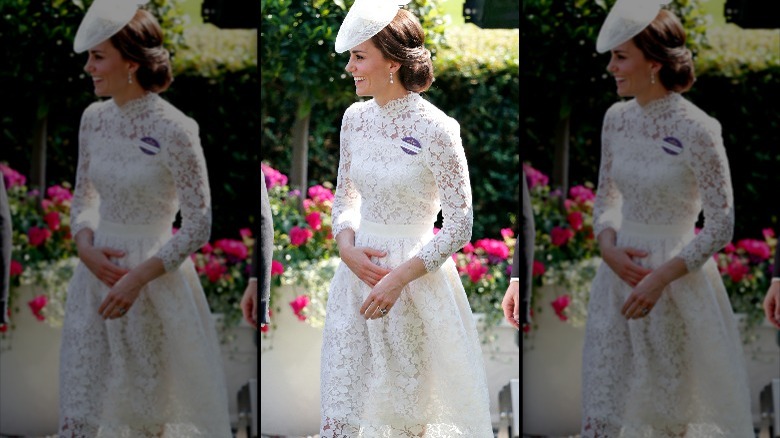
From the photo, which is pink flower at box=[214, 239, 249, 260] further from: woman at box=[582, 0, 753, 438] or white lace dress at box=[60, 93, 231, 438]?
woman at box=[582, 0, 753, 438]

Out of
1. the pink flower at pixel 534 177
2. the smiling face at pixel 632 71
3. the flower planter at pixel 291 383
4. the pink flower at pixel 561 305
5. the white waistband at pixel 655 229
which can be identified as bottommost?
the flower planter at pixel 291 383

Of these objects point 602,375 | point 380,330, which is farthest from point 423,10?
point 602,375

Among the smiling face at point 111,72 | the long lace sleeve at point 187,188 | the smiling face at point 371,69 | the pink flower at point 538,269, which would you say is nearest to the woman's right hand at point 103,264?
the long lace sleeve at point 187,188

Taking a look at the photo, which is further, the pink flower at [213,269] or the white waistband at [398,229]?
the pink flower at [213,269]

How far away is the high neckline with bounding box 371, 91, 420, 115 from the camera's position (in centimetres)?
338

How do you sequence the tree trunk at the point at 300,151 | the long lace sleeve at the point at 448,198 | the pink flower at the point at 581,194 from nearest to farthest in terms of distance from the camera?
the long lace sleeve at the point at 448,198 < the pink flower at the point at 581,194 < the tree trunk at the point at 300,151

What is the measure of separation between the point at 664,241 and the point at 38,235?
1926mm

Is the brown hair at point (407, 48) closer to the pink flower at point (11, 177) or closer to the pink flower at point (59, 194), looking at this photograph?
the pink flower at point (59, 194)

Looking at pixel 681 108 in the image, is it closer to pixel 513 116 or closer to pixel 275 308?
pixel 513 116

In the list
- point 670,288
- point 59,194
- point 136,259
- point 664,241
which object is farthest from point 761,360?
point 59,194

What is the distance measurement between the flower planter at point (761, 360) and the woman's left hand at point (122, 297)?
182cm

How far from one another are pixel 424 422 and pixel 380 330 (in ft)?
0.97

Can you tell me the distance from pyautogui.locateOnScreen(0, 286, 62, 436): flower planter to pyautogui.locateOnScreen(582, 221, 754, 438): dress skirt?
174 centimetres

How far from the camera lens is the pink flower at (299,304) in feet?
12.3
